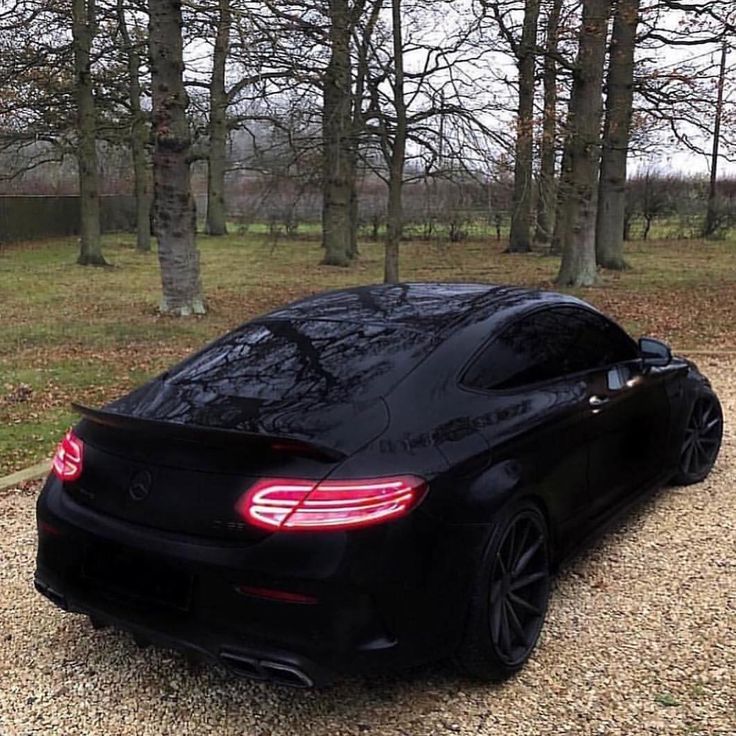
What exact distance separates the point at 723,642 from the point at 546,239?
2738 centimetres

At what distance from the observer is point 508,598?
309 cm

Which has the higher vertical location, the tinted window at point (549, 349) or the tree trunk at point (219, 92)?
the tree trunk at point (219, 92)

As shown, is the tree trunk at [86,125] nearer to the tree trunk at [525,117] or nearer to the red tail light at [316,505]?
the tree trunk at [525,117]

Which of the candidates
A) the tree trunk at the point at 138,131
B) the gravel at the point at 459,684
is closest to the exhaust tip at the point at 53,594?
the gravel at the point at 459,684

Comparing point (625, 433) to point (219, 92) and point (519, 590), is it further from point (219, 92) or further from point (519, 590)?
point (219, 92)

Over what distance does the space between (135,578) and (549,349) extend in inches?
80.7

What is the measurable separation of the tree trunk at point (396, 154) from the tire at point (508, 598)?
11.7 meters

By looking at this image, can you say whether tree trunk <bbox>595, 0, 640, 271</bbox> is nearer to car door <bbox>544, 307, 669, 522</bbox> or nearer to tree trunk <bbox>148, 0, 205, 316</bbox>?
tree trunk <bbox>148, 0, 205, 316</bbox>

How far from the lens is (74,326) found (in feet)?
38.7

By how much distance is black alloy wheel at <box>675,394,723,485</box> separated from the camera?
16.7 feet

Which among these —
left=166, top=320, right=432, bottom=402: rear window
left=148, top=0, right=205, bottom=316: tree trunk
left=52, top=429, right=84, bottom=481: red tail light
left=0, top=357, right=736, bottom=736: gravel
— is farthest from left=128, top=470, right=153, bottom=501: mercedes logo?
left=148, top=0, right=205, bottom=316: tree trunk

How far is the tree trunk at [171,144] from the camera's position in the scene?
11.1m

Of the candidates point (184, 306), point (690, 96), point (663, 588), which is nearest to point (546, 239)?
point (690, 96)

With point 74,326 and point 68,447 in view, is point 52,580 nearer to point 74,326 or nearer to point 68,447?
Result: point 68,447
